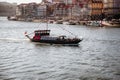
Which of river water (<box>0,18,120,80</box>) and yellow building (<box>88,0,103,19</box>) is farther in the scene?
yellow building (<box>88,0,103,19</box>)

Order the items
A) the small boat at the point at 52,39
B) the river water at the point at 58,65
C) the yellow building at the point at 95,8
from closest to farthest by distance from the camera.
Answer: the river water at the point at 58,65
the small boat at the point at 52,39
the yellow building at the point at 95,8

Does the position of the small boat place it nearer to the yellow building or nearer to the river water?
the river water

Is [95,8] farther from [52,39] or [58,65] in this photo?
[58,65]

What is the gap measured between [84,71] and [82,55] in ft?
40.7

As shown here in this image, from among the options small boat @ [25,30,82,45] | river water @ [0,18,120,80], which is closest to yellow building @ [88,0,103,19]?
small boat @ [25,30,82,45]

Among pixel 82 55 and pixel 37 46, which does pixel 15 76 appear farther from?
pixel 37 46

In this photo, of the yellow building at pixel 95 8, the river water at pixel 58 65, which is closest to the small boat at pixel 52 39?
the river water at pixel 58 65

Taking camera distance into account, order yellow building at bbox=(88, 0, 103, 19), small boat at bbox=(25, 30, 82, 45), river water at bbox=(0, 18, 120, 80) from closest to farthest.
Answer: river water at bbox=(0, 18, 120, 80)
small boat at bbox=(25, 30, 82, 45)
yellow building at bbox=(88, 0, 103, 19)

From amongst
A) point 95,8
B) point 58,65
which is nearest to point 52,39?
point 58,65

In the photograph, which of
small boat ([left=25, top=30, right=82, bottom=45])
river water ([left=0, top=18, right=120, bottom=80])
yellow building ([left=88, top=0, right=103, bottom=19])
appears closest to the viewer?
river water ([left=0, top=18, right=120, bottom=80])

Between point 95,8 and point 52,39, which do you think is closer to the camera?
point 52,39

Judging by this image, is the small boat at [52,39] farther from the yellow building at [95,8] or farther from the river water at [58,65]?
the yellow building at [95,8]

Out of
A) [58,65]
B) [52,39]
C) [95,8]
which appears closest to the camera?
[58,65]

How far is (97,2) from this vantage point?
182 metres
